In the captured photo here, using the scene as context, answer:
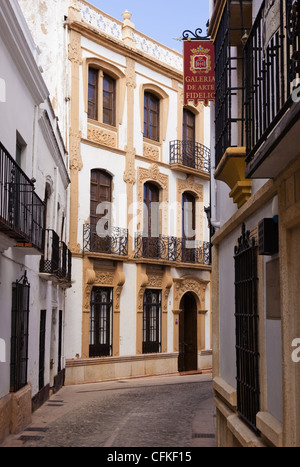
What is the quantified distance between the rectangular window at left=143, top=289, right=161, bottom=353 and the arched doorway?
72.4 inches

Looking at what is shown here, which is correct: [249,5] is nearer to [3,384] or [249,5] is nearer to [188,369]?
[3,384]

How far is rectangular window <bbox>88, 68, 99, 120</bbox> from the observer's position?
22.8 metres

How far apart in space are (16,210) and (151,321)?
577 inches

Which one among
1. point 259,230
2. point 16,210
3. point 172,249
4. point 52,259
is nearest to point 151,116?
point 172,249

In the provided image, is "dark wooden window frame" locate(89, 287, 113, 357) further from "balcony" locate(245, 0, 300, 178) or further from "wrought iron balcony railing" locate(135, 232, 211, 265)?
"balcony" locate(245, 0, 300, 178)

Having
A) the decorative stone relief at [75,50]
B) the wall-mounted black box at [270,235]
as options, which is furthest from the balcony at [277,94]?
the decorative stone relief at [75,50]

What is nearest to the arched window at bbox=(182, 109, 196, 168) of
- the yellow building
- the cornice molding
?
the cornice molding

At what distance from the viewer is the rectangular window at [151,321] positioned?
23.9 metres

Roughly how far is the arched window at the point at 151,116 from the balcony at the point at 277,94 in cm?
1867

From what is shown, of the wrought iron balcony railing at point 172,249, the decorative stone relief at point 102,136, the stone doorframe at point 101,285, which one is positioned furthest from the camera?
the wrought iron balcony railing at point 172,249

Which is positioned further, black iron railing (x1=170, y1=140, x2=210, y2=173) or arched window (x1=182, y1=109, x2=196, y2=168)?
arched window (x1=182, y1=109, x2=196, y2=168)

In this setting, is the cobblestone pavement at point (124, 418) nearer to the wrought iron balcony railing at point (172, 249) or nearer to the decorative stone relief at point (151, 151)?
the wrought iron balcony railing at point (172, 249)

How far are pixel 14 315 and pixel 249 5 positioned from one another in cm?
696

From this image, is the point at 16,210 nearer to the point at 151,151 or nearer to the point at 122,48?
the point at 122,48
